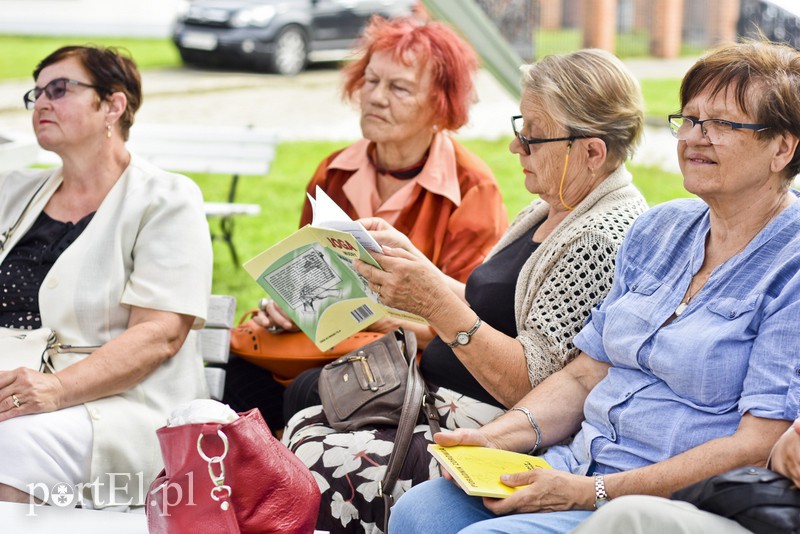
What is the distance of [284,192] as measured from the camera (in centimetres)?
849

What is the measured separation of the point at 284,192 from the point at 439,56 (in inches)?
188

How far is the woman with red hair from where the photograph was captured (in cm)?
367

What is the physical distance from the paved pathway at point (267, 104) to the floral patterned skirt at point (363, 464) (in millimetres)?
7123

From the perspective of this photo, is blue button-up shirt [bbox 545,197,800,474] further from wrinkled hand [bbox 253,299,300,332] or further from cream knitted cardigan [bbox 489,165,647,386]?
wrinkled hand [bbox 253,299,300,332]

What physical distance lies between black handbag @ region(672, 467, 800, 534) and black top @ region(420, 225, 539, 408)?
1050 mm

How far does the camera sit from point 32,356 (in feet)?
10.5

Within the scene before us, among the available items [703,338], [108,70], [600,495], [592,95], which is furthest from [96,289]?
[703,338]

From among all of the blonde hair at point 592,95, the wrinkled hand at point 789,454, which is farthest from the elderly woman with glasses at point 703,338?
the blonde hair at point 592,95

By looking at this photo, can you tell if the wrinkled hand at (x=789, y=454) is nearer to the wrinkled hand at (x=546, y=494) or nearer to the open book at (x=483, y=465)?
the wrinkled hand at (x=546, y=494)

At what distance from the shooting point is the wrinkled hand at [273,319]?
3611mm

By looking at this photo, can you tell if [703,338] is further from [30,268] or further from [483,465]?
[30,268]

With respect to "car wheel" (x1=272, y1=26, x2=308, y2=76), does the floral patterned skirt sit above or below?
below

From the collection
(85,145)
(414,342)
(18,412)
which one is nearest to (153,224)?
(85,145)

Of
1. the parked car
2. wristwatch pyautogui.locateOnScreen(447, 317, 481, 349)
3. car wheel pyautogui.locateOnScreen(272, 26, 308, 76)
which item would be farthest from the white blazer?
car wheel pyautogui.locateOnScreen(272, 26, 308, 76)
